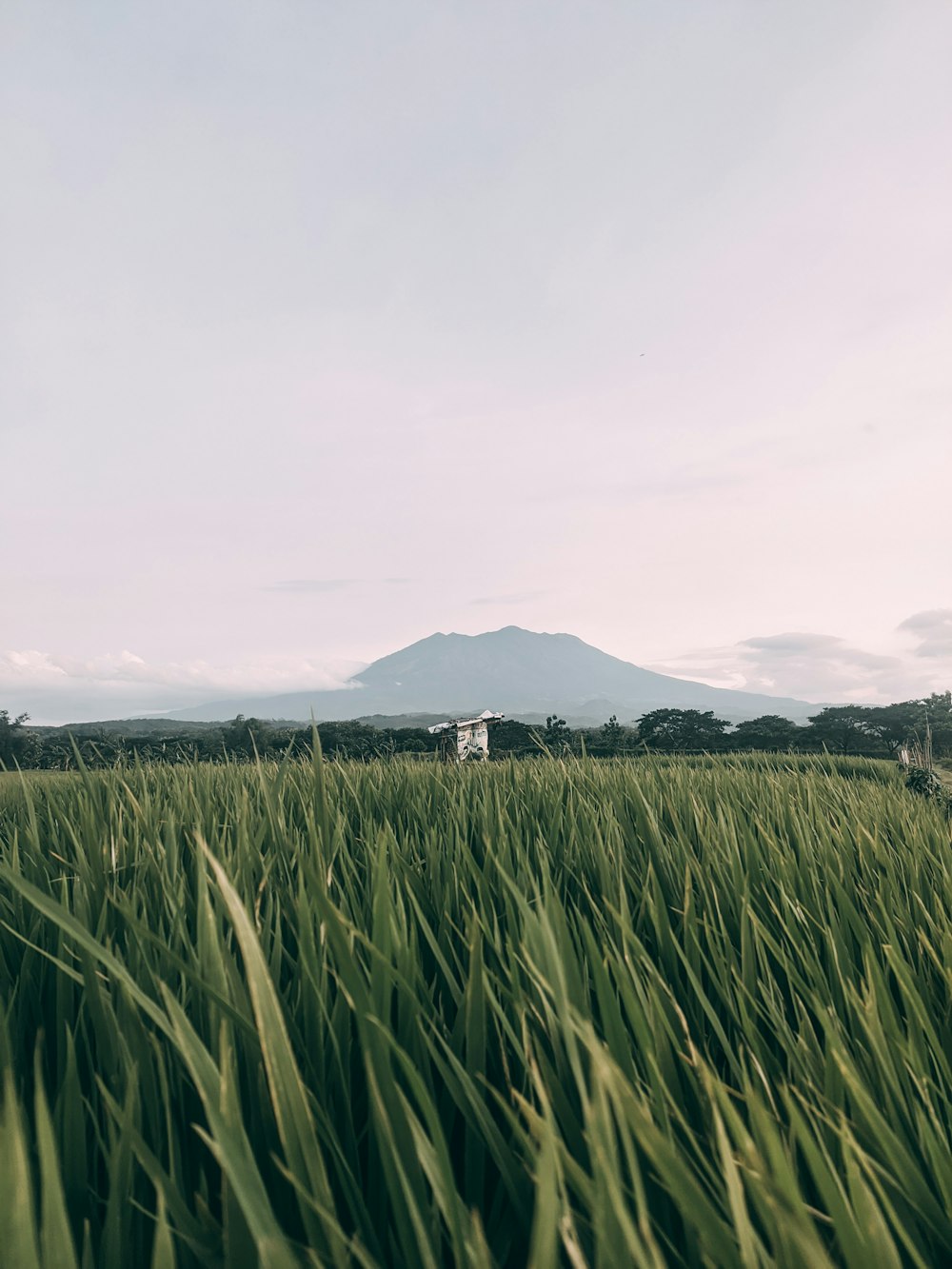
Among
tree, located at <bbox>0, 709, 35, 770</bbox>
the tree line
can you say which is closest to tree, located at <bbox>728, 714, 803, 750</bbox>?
the tree line

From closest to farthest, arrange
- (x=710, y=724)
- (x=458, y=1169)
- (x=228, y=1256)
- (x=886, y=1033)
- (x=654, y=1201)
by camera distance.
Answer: (x=228, y=1256), (x=654, y=1201), (x=458, y=1169), (x=886, y=1033), (x=710, y=724)

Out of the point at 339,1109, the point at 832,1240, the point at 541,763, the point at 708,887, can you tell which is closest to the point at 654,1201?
the point at 832,1240

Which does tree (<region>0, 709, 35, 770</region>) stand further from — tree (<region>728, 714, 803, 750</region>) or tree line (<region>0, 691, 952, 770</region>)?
tree (<region>728, 714, 803, 750</region>)

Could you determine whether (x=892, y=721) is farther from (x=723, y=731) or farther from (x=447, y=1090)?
(x=447, y=1090)

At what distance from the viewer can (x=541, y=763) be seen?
11.6 ft

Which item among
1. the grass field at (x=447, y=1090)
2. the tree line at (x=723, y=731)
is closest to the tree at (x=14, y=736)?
the tree line at (x=723, y=731)

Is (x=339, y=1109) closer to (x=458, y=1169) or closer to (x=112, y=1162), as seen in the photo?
(x=458, y=1169)

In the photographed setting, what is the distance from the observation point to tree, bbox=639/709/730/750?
92.4 feet

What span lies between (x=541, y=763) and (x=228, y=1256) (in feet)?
10.4

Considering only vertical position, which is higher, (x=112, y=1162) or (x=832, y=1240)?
(x=112, y=1162)

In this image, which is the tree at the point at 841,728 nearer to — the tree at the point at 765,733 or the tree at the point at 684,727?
the tree at the point at 765,733

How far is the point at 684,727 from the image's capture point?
28875 millimetres

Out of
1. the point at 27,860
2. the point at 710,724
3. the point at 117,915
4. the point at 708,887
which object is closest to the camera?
the point at 117,915

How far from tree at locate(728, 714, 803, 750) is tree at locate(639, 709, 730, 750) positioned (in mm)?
1223
